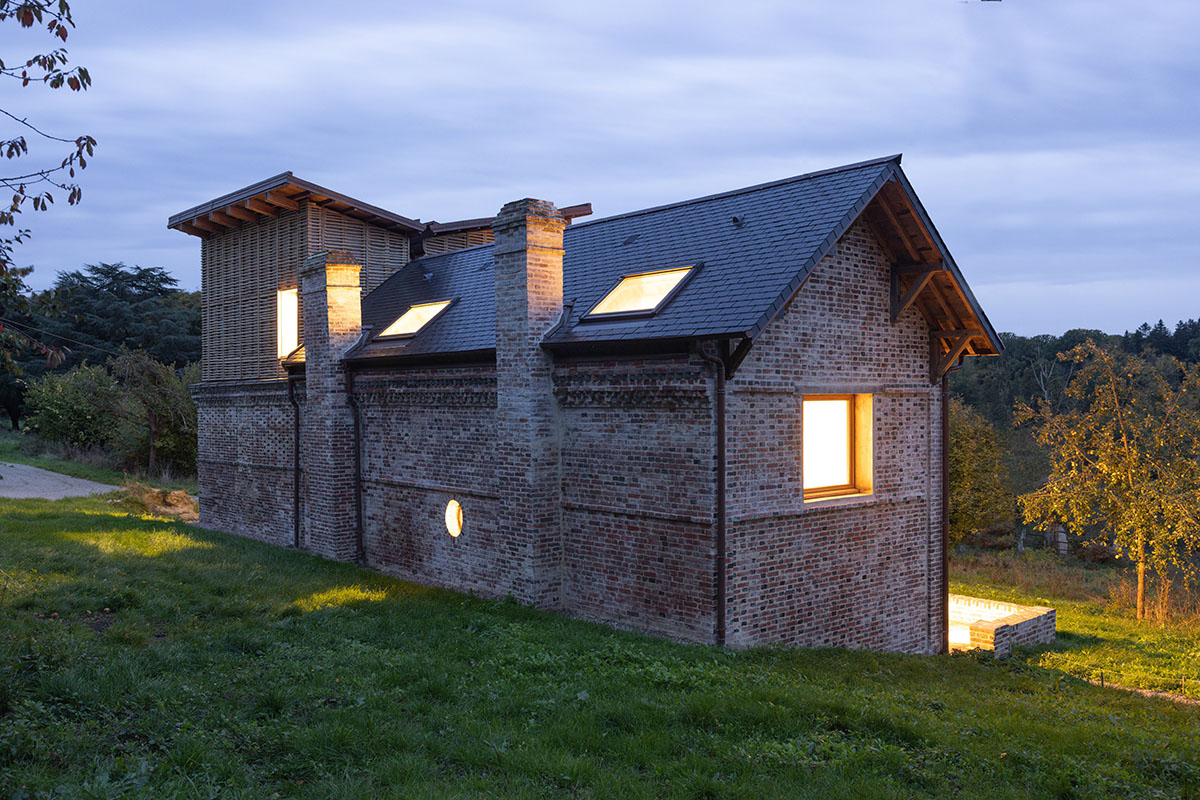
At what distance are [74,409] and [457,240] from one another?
2660 cm

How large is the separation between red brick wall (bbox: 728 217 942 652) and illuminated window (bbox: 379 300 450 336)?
675cm

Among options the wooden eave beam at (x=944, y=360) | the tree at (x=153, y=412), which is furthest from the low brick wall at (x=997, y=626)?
the tree at (x=153, y=412)

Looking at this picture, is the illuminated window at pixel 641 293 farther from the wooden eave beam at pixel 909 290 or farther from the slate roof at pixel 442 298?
the wooden eave beam at pixel 909 290

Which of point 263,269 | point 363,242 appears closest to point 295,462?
point 263,269

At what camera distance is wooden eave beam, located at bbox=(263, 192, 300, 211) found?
1723cm

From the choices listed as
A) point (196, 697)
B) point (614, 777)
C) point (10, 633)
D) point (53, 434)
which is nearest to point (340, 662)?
point (196, 697)

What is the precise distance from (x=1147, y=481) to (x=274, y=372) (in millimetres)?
19478

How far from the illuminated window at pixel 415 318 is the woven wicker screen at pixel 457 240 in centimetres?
527

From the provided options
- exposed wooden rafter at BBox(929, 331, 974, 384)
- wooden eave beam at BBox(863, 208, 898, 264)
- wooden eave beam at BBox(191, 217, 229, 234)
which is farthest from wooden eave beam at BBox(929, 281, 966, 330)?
wooden eave beam at BBox(191, 217, 229, 234)

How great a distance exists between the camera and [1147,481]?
1775 cm

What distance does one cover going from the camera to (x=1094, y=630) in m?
15.3

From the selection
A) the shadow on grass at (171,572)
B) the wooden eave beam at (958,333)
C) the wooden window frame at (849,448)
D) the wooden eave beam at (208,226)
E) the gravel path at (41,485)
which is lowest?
the gravel path at (41,485)

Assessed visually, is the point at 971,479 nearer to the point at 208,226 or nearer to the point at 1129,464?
the point at 1129,464

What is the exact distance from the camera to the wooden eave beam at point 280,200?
17.2 m
